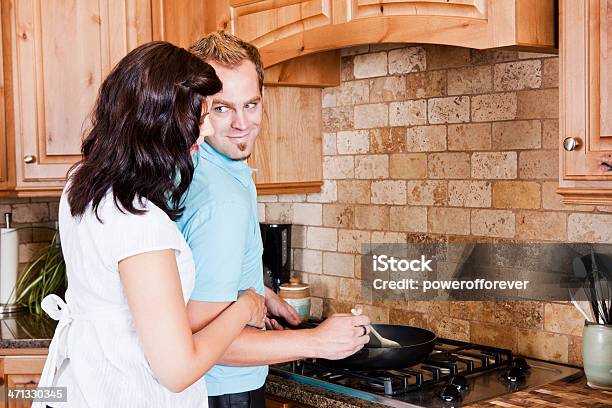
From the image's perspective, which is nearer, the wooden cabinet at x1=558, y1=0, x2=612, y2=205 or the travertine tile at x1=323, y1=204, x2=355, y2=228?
the wooden cabinet at x1=558, y1=0, x2=612, y2=205

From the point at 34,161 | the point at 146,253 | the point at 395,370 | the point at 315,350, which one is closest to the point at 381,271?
the point at 395,370

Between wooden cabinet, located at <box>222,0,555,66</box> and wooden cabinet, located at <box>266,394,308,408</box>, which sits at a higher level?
wooden cabinet, located at <box>222,0,555,66</box>

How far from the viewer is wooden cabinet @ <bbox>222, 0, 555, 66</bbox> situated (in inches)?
85.5

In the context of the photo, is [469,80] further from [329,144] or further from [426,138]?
[329,144]

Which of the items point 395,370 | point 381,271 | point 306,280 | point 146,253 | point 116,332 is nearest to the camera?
point 146,253

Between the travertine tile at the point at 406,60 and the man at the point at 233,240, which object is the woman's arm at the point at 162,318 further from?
the travertine tile at the point at 406,60

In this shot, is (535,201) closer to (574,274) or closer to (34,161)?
(574,274)

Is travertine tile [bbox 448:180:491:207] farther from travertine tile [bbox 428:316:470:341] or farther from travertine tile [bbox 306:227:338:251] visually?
travertine tile [bbox 306:227:338:251]

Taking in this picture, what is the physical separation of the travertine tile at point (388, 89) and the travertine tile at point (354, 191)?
0.34m

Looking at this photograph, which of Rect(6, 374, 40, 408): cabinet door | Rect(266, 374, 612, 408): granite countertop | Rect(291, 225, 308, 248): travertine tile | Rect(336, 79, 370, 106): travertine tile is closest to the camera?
Rect(266, 374, 612, 408): granite countertop

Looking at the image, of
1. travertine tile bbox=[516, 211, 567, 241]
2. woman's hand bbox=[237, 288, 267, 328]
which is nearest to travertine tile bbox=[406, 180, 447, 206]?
travertine tile bbox=[516, 211, 567, 241]

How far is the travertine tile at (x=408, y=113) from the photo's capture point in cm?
293

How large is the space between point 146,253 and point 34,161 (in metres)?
1.90

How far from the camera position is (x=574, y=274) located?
2.50 m
